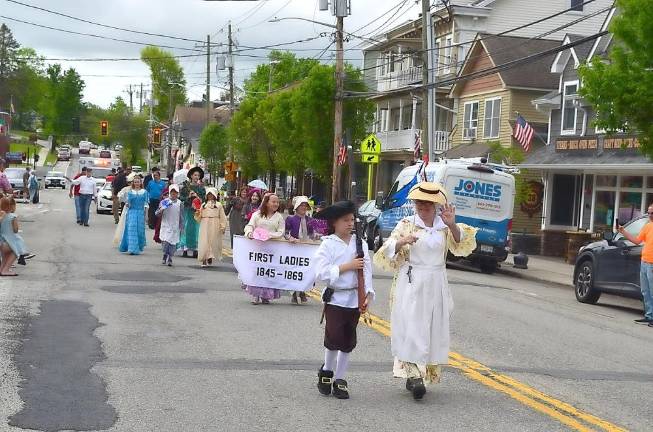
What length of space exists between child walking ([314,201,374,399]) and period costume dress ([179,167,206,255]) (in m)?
12.9

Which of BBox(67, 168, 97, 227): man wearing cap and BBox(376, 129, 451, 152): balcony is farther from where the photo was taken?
BBox(376, 129, 451, 152): balcony

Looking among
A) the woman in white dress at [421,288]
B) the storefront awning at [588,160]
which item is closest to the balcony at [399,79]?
the storefront awning at [588,160]

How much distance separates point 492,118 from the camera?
4172 centimetres

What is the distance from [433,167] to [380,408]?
55.7 ft

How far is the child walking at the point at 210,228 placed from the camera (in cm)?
1933

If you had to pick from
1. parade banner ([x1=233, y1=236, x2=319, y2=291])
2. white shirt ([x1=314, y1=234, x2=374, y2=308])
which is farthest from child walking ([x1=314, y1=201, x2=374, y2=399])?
parade banner ([x1=233, y1=236, x2=319, y2=291])

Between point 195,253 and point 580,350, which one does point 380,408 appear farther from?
point 195,253

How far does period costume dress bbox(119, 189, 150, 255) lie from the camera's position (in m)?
21.4

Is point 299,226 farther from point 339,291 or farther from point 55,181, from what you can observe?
point 55,181

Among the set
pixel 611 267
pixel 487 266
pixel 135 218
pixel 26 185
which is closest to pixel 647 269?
pixel 611 267

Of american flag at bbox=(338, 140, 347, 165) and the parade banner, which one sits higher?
american flag at bbox=(338, 140, 347, 165)

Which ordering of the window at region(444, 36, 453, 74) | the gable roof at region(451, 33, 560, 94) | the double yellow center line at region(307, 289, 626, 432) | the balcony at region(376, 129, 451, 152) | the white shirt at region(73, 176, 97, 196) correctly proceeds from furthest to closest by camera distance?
1. the window at region(444, 36, 453, 74)
2. the balcony at region(376, 129, 451, 152)
3. the gable roof at region(451, 33, 560, 94)
4. the white shirt at region(73, 176, 97, 196)
5. the double yellow center line at region(307, 289, 626, 432)

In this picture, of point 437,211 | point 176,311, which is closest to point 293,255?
point 176,311

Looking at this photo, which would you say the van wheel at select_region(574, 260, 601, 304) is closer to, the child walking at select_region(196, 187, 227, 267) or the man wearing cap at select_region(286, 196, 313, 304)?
the man wearing cap at select_region(286, 196, 313, 304)
